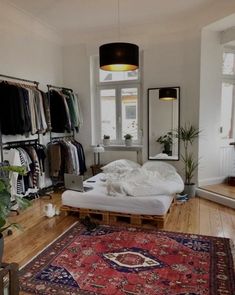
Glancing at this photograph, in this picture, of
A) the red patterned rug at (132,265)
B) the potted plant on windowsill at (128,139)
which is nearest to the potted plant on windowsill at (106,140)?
the potted plant on windowsill at (128,139)

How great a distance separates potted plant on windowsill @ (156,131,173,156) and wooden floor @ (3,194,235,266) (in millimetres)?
1182

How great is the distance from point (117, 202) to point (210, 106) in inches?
104

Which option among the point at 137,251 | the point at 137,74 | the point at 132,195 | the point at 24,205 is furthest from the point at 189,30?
the point at 24,205

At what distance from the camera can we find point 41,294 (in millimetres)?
2021

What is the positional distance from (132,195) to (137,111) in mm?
2438

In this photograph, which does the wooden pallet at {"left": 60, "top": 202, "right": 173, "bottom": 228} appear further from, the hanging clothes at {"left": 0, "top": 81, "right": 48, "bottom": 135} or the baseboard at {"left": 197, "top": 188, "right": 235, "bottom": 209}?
the hanging clothes at {"left": 0, "top": 81, "right": 48, "bottom": 135}

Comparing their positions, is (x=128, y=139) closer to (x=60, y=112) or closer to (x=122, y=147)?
(x=122, y=147)

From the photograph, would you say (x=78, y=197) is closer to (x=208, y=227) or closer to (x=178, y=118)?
(x=208, y=227)

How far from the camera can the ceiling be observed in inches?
157

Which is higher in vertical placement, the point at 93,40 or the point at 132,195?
the point at 93,40

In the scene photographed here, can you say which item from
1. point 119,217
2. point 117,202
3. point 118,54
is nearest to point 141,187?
point 117,202

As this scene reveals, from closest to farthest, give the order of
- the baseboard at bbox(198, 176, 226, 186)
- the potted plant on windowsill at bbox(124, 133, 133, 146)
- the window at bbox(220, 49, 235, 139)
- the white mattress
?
the white mattress → the baseboard at bbox(198, 176, 226, 186) → the window at bbox(220, 49, 235, 139) → the potted plant on windowsill at bbox(124, 133, 133, 146)

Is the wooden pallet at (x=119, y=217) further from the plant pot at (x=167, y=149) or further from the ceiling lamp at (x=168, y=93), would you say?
the ceiling lamp at (x=168, y=93)

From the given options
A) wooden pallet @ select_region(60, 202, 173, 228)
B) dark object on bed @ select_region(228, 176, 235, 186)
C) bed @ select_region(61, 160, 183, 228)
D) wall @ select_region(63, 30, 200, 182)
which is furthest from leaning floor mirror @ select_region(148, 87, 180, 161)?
wooden pallet @ select_region(60, 202, 173, 228)
